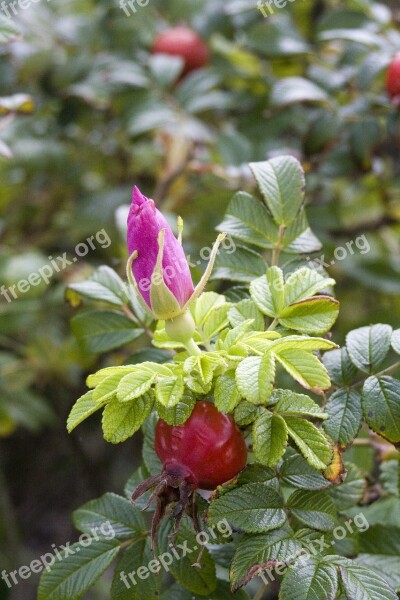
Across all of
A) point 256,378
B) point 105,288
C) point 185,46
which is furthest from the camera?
point 185,46

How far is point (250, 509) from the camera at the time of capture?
71 centimetres

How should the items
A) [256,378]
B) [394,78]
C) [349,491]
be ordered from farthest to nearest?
[394,78]
[349,491]
[256,378]

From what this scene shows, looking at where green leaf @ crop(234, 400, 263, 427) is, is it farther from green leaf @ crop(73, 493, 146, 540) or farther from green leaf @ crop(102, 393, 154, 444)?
green leaf @ crop(73, 493, 146, 540)

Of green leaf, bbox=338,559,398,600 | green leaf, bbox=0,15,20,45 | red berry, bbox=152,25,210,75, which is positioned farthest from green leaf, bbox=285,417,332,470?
red berry, bbox=152,25,210,75

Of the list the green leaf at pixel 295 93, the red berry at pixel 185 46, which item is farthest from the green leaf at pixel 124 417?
the red berry at pixel 185 46

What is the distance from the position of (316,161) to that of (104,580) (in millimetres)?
1332

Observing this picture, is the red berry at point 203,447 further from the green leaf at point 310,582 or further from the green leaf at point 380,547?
the green leaf at point 380,547

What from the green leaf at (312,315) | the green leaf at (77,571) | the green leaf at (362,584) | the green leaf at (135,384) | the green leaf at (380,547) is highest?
the green leaf at (135,384)

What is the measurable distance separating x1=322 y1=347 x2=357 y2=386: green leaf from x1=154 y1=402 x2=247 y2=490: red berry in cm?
16

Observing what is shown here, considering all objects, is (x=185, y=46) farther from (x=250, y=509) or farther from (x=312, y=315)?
(x=250, y=509)

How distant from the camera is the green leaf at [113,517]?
2.65ft

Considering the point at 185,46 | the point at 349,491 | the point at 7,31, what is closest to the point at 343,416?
the point at 349,491

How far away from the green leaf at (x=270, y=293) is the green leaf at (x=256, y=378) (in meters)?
0.12

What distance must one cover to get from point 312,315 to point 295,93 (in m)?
0.70
